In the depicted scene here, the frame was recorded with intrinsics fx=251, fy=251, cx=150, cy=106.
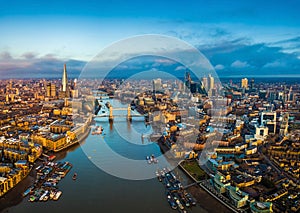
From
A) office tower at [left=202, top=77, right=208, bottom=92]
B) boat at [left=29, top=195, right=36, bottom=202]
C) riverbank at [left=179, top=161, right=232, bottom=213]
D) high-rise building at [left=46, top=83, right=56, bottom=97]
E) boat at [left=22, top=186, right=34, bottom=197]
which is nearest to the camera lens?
riverbank at [left=179, top=161, right=232, bottom=213]

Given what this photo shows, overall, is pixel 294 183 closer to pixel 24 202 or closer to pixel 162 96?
pixel 24 202

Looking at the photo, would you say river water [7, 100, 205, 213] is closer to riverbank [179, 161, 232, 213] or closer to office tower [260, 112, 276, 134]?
riverbank [179, 161, 232, 213]

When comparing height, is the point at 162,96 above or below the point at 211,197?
above

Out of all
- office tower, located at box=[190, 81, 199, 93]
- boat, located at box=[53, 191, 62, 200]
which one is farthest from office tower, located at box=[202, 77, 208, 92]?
boat, located at box=[53, 191, 62, 200]

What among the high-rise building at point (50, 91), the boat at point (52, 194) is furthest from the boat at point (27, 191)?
the high-rise building at point (50, 91)

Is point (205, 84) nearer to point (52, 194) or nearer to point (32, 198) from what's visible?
point (52, 194)

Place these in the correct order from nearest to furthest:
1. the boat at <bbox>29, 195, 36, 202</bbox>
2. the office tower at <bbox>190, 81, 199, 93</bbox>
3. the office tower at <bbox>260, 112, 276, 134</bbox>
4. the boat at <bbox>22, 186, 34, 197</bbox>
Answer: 1. the boat at <bbox>29, 195, 36, 202</bbox>
2. the boat at <bbox>22, 186, 34, 197</bbox>
3. the office tower at <bbox>260, 112, 276, 134</bbox>
4. the office tower at <bbox>190, 81, 199, 93</bbox>

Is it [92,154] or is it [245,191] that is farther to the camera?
[92,154]

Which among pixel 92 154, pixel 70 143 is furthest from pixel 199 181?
pixel 70 143

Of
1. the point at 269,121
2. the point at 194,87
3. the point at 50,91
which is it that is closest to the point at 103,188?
the point at 269,121
